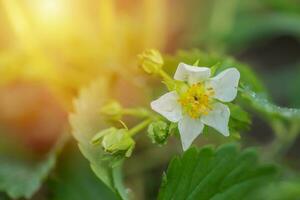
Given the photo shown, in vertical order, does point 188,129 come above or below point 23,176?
above

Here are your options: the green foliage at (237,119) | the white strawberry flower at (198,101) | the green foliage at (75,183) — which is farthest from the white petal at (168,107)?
the green foliage at (75,183)

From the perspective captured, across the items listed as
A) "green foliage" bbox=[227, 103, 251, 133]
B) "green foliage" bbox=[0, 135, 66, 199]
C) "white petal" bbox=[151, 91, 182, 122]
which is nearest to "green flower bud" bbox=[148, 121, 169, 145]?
"white petal" bbox=[151, 91, 182, 122]

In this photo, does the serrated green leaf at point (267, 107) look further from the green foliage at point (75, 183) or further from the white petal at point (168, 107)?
the green foliage at point (75, 183)

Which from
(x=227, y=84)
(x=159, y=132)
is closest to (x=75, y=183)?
(x=159, y=132)

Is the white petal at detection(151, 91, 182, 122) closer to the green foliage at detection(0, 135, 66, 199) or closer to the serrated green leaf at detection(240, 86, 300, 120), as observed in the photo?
the serrated green leaf at detection(240, 86, 300, 120)

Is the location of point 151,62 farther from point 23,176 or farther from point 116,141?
point 23,176

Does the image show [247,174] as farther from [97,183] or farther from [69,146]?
[69,146]
